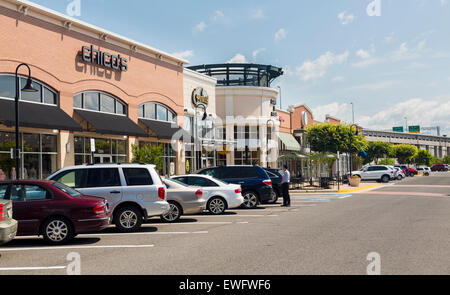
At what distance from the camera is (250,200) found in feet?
62.5

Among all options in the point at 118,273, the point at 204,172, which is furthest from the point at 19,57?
the point at 118,273

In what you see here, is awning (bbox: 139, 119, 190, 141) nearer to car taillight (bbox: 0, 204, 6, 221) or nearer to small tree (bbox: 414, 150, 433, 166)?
car taillight (bbox: 0, 204, 6, 221)

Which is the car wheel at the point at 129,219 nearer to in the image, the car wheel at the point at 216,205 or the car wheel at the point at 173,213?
the car wheel at the point at 173,213

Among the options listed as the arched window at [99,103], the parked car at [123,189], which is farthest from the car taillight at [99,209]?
the arched window at [99,103]

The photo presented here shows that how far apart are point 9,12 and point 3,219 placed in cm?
1615

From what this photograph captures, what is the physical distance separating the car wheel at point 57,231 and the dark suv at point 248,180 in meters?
9.18

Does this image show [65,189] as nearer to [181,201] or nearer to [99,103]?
[181,201]

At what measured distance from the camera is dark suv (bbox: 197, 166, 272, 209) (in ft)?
62.0

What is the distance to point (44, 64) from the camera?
2312 centimetres

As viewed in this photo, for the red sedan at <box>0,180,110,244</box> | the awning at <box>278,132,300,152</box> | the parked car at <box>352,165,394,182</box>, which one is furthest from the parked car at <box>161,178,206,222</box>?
the awning at <box>278,132,300,152</box>

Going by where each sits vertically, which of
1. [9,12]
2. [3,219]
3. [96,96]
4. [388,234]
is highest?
[9,12]

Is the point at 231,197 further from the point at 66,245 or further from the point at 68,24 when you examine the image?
the point at 68,24
